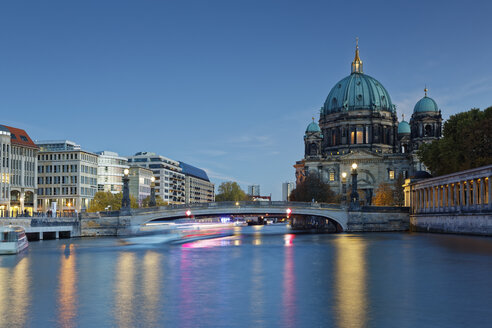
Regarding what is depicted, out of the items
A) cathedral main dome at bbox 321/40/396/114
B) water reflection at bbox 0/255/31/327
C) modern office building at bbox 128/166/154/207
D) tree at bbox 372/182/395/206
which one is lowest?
water reflection at bbox 0/255/31/327

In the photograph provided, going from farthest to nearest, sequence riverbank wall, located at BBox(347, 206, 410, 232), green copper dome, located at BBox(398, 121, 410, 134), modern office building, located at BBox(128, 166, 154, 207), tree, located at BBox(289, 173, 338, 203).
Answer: green copper dome, located at BBox(398, 121, 410, 134) → modern office building, located at BBox(128, 166, 154, 207) → tree, located at BBox(289, 173, 338, 203) → riverbank wall, located at BBox(347, 206, 410, 232)

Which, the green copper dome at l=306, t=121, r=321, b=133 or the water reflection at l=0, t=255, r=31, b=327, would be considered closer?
the water reflection at l=0, t=255, r=31, b=327

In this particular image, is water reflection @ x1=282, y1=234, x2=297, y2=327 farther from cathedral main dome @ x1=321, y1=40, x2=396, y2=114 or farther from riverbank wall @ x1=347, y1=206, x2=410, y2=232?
cathedral main dome @ x1=321, y1=40, x2=396, y2=114

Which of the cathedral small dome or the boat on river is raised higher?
the cathedral small dome

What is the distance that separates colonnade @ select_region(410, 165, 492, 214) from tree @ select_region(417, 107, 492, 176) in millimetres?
3517

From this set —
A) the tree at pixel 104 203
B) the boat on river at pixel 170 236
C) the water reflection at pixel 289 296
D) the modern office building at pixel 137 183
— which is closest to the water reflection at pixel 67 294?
the water reflection at pixel 289 296

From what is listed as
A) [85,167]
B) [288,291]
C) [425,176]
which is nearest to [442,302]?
Result: [288,291]

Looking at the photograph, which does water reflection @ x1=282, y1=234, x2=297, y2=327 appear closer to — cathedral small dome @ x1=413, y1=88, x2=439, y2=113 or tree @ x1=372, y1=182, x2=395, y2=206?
tree @ x1=372, y1=182, x2=395, y2=206

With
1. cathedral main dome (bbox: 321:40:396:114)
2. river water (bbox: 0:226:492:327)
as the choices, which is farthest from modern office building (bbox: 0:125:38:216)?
cathedral main dome (bbox: 321:40:396:114)

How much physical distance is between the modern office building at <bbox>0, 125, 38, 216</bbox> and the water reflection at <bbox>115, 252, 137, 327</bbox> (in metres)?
81.7

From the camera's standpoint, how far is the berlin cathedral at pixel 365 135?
166m

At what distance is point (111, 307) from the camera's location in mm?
23469

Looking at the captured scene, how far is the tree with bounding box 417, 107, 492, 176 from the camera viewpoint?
81.6m

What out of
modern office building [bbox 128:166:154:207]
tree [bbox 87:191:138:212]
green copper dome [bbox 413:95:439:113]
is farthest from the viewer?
modern office building [bbox 128:166:154:207]
